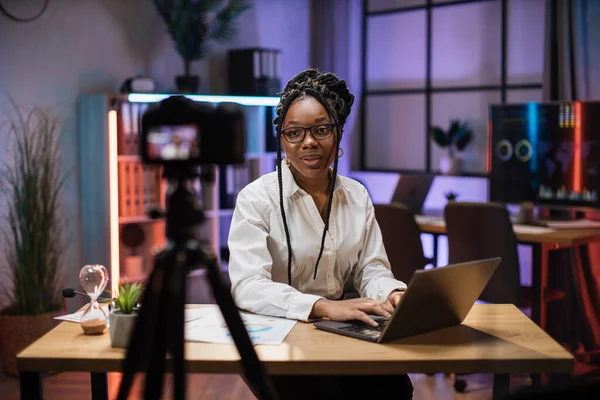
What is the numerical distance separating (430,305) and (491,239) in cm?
189

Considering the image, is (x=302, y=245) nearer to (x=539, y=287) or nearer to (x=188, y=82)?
(x=539, y=287)

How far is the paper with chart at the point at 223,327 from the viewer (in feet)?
5.33

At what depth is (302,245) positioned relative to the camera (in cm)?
206

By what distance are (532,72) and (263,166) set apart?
2.03 metres

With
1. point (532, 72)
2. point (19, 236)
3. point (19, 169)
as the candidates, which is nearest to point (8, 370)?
point (19, 236)

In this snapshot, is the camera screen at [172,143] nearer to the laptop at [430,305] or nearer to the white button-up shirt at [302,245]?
the laptop at [430,305]

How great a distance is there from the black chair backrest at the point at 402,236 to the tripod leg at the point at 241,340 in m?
2.39

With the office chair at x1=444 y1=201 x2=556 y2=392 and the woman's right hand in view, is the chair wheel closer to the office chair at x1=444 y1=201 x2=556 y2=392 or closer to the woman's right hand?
the office chair at x1=444 y1=201 x2=556 y2=392

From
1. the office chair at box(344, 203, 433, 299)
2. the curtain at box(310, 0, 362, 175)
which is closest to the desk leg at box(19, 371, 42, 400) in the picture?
the office chair at box(344, 203, 433, 299)

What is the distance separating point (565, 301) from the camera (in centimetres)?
422

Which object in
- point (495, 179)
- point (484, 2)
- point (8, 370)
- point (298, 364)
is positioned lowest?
point (8, 370)

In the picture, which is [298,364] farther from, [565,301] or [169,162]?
[565,301]

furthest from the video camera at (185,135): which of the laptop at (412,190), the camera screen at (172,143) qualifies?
the laptop at (412,190)

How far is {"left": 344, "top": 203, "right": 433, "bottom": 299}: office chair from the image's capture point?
361 cm
